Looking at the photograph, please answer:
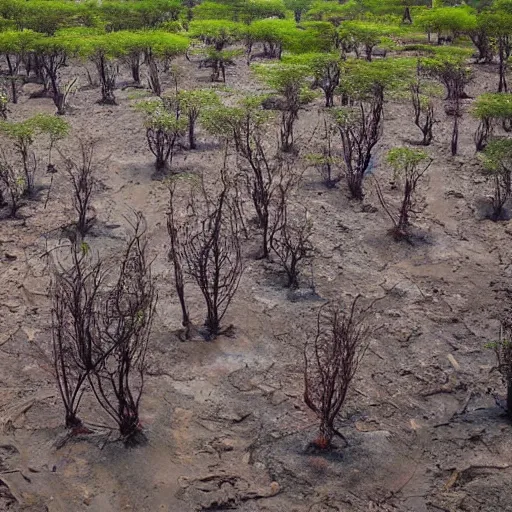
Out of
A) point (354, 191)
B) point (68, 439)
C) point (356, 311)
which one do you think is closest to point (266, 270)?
point (356, 311)

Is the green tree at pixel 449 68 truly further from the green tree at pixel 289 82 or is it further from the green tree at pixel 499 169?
the green tree at pixel 499 169

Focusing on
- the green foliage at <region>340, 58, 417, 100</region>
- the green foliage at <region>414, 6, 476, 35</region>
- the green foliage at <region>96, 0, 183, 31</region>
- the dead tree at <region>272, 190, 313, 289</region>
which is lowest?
the dead tree at <region>272, 190, 313, 289</region>

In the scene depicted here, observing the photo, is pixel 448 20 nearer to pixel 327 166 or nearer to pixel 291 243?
pixel 327 166

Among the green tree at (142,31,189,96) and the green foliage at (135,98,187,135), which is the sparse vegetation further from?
the green tree at (142,31,189,96)

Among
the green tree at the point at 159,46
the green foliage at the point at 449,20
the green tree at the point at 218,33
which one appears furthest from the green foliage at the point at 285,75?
the green foliage at the point at 449,20

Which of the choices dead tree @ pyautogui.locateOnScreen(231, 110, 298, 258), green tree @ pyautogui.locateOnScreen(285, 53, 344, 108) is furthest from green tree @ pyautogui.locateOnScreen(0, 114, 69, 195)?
green tree @ pyautogui.locateOnScreen(285, 53, 344, 108)
